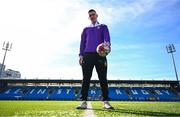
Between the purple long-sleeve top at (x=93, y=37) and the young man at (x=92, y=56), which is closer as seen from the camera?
the young man at (x=92, y=56)

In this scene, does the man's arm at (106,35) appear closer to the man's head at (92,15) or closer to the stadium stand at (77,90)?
the man's head at (92,15)

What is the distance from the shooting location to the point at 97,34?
632cm

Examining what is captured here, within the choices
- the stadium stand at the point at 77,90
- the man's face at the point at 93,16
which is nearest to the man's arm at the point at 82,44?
the man's face at the point at 93,16

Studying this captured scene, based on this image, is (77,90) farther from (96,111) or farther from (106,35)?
(96,111)

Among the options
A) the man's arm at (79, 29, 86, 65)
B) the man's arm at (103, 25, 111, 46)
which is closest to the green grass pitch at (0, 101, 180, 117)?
the man's arm at (79, 29, 86, 65)

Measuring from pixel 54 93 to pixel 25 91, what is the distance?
734 cm

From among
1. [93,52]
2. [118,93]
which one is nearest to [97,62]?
[93,52]

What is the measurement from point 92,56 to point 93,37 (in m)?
0.67

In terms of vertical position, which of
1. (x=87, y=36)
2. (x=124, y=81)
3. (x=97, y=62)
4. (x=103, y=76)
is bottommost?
(x=103, y=76)

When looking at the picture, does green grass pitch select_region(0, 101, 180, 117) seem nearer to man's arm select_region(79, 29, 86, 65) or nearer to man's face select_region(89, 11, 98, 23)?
man's arm select_region(79, 29, 86, 65)

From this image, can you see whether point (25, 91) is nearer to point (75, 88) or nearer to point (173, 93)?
point (75, 88)

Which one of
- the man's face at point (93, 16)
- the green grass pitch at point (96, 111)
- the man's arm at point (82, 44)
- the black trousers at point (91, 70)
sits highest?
the man's face at point (93, 16)

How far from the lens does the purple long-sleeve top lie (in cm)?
619

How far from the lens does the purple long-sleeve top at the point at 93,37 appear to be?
6.19m
